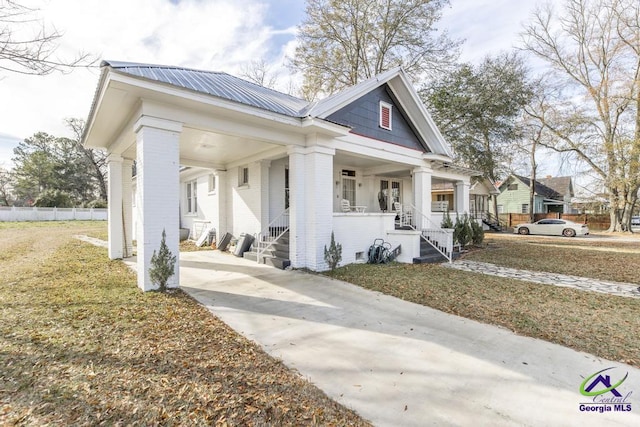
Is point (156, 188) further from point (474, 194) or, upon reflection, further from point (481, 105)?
point (474, 194)

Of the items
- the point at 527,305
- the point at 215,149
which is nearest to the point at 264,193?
the point at 215,149

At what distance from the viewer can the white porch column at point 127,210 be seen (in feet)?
31.4

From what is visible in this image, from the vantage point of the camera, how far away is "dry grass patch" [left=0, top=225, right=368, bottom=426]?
2273 millimetres

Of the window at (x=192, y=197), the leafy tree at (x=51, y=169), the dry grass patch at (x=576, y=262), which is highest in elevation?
the leafy tree at (x=51, y=169)

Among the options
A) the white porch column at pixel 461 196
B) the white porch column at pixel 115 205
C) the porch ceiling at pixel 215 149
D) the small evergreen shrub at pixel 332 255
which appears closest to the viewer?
the porch ceiling at pixel 215 149

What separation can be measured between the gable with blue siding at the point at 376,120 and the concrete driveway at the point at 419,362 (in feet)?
17.7

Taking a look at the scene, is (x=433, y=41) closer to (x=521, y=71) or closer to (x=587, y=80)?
(x=521, y=71)

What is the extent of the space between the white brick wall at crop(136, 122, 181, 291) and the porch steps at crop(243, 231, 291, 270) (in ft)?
9.91

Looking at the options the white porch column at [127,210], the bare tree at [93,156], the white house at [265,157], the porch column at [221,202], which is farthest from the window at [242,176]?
the bare tree at [93,156]

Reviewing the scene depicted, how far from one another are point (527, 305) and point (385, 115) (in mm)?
7337

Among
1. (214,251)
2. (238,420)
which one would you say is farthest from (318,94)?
(238,420)

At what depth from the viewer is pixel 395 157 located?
34.4 feet

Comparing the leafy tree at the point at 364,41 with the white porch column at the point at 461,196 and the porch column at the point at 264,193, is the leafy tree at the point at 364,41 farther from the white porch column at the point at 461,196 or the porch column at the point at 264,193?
the porch column at the point at 264,193

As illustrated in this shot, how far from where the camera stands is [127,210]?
9.74 metres
